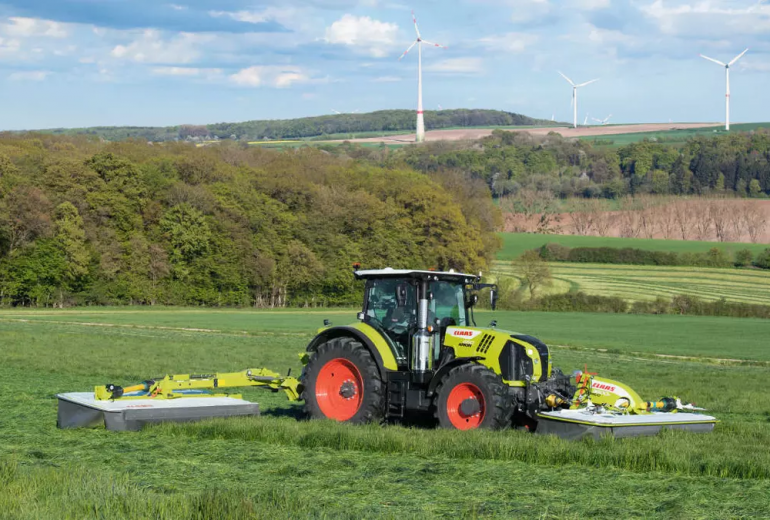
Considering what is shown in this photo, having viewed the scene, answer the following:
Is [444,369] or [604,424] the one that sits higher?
[444,369]

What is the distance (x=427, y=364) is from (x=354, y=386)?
46.3 inches

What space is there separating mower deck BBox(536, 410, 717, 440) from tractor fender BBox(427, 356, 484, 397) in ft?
4.01

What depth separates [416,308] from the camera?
12977 mm

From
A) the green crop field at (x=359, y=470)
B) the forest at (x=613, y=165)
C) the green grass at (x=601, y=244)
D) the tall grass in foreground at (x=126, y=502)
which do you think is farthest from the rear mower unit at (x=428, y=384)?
the forest at (x=613, y=165)

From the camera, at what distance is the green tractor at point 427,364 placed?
39.6 ft

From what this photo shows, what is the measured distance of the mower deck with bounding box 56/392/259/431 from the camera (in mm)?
12289

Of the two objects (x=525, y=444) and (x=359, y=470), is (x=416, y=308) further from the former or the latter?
(x=359, y=470)

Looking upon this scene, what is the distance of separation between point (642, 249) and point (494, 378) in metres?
85.6

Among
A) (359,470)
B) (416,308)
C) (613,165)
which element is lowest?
(359,470)

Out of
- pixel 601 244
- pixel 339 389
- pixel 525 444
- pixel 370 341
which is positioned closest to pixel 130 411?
pixel 339 389

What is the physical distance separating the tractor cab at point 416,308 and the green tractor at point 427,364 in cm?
1

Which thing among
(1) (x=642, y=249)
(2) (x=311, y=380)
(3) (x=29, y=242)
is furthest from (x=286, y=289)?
(2) (x=311, y=380)

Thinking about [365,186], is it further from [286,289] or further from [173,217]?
[173,217]

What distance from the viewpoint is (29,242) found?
64.9 m
